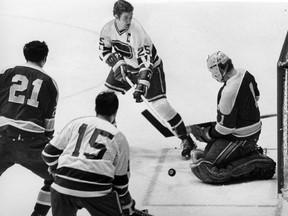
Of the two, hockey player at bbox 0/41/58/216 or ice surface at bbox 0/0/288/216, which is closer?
hockey player at bbox 0/41/58/216

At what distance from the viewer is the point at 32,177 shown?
5.20 metres

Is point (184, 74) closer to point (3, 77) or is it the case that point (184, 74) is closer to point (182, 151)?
point (182, 151)

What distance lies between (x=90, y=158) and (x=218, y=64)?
1.13 meters

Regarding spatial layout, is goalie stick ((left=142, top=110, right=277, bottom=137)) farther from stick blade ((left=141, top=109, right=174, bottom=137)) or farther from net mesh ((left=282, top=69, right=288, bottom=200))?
net mesh ((left=282, top=69, right=288, bottom=200))

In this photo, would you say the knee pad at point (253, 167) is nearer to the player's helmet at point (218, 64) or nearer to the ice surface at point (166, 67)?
the ice surface at point (166, 67)

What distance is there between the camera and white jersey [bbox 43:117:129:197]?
4.41 m

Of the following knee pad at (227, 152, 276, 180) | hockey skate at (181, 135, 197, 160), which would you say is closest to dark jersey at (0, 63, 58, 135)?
hockey skate at (181, 135, 197, 160)

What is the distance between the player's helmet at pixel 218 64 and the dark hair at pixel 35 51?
3.16ft

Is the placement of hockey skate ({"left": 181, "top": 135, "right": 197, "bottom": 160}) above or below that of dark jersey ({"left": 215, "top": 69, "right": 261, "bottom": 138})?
below

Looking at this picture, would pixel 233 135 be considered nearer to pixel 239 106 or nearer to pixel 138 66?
pixel 239 106

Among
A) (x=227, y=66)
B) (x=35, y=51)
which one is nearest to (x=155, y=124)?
(x=227, y=66)

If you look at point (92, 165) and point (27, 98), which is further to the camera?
point (27, 98)

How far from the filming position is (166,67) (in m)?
5.31

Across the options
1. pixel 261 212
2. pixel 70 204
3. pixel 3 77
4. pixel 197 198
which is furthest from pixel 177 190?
pixel 3 77
